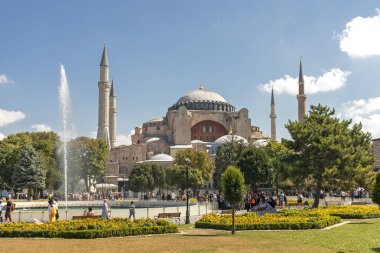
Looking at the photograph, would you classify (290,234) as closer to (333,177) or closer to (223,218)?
(223,218)

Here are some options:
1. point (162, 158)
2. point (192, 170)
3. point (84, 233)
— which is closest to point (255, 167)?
point (192, 170)

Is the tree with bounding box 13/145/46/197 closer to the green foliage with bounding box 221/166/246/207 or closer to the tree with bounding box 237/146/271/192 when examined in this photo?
the tree with bounding box 237/146/271/192

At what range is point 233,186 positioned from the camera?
15109mm

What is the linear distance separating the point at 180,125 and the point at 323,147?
186 feet

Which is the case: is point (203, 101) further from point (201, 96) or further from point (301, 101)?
point (301, 101)

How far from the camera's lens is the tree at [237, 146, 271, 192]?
44.4 m

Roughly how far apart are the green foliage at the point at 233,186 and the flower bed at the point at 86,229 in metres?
2.08

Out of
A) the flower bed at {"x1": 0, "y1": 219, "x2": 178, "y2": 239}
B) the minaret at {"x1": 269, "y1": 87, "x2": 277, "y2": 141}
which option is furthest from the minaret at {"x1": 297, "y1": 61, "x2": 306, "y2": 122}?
the flower bed at {"x1": 0, "y1": 219, "x2": 178, "y2": 239}

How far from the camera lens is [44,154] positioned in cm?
5381

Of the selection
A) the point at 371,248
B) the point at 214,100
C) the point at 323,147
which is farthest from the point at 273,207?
the point at 214,100

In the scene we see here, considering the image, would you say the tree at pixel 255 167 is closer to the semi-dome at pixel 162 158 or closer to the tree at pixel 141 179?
the tree at pixel 141 179

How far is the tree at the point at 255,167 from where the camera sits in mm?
44438

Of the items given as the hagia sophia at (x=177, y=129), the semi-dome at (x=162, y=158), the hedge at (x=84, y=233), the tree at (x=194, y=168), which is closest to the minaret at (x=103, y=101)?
the hagia sophia at (x=177, y=129)

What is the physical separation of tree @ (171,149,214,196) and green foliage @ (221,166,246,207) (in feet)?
113
